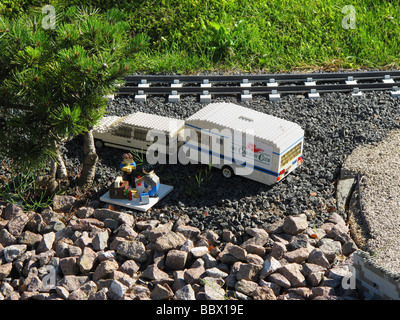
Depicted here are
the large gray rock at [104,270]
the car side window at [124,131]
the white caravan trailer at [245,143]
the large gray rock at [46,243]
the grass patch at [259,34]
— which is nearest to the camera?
the large gray rock at [104,270]

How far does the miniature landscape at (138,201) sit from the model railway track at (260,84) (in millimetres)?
609

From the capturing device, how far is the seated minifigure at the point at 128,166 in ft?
33.9

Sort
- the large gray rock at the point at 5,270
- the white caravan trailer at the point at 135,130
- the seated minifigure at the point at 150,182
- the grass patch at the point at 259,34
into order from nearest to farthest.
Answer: the large gray rock at the point at 5,270
the seated minifigure at the point at 150,182
the white caravan trailer at the point at 135,130
the grass patch at the point at 259,34

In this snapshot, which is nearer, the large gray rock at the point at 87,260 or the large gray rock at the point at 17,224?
the large gray rock at the point at 87,260

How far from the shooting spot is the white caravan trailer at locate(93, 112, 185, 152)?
11344 mm

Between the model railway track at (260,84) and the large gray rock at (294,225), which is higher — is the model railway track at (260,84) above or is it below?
above

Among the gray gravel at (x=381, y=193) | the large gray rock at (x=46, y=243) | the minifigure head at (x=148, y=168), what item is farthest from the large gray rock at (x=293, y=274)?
the minifigure head at (x=148, y=168)

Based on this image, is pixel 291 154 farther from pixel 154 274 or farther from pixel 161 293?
pixel 161 293

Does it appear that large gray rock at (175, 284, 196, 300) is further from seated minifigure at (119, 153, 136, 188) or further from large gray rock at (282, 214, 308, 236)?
seated minifigure at (119, 153, 136, 188)

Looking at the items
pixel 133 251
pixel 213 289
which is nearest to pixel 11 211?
pixel 133 251

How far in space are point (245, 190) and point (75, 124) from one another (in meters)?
3.29

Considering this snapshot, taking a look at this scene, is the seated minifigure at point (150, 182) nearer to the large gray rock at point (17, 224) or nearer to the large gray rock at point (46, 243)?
the large gray rock at point (46, 243)

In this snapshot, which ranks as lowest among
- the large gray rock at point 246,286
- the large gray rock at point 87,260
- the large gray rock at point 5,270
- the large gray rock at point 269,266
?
the large gray rock at point 5,270

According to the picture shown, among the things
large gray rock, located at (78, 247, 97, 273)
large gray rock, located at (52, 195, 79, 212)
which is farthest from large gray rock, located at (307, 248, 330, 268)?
large gray rock, located at (52, 195, 79, 212)
